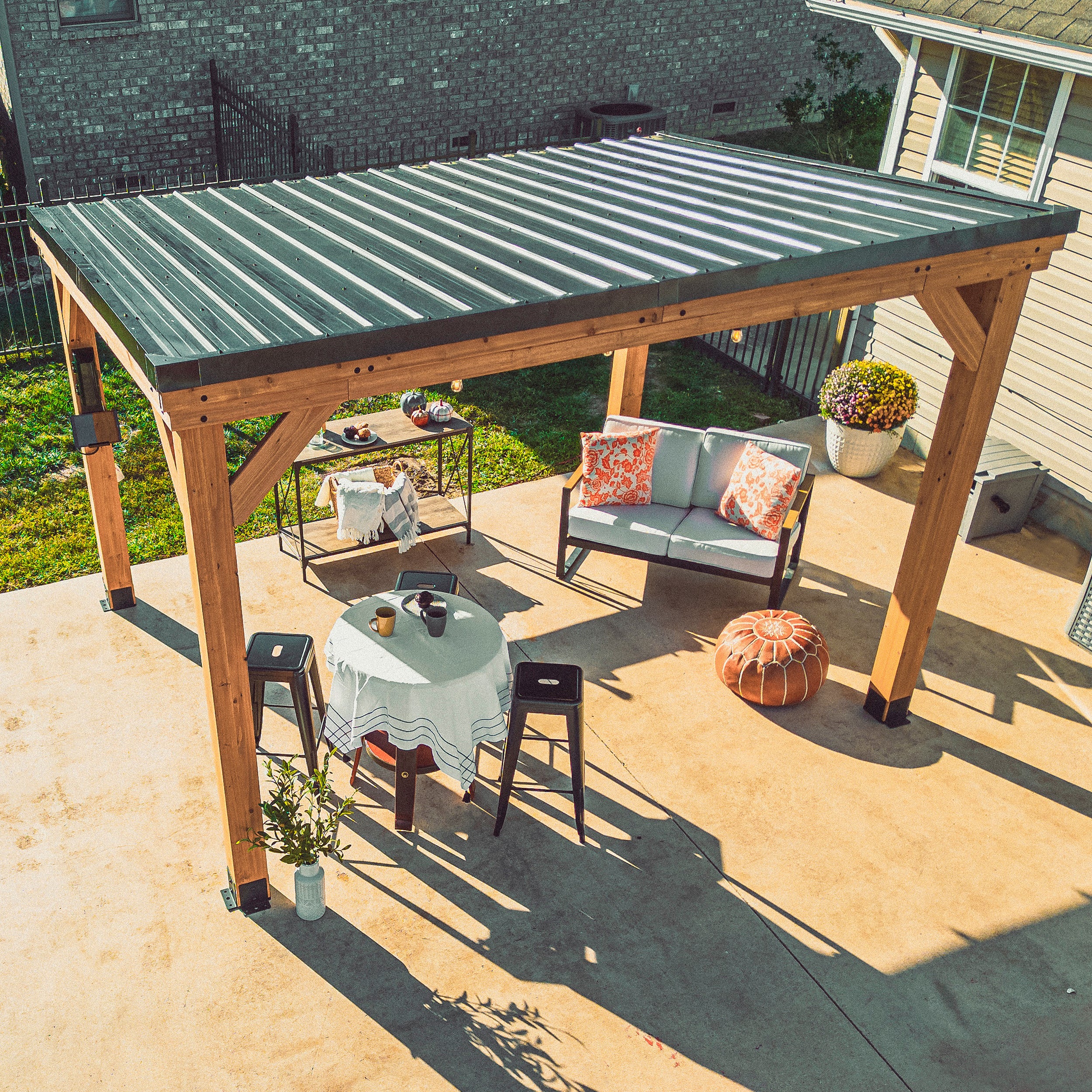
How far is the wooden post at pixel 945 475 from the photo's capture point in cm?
626

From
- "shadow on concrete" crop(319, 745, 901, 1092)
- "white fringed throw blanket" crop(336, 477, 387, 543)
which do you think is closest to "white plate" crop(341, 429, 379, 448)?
"white fringed throw blanket" crop(336, 477, 387, 543)

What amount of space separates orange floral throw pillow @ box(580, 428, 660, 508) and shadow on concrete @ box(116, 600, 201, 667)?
9.62ft

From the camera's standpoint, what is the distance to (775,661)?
23.8 feet

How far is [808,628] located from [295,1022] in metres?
3.98

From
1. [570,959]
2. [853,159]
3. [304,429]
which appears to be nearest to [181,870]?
[570,959]

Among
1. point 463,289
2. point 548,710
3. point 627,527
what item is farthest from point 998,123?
point 548,710

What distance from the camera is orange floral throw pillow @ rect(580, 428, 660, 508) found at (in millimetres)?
8398

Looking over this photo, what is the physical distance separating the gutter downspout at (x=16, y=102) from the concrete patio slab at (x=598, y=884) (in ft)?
22.6

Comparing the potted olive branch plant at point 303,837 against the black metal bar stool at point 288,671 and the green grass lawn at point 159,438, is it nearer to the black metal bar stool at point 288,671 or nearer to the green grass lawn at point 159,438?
the black metal bar stool at point 288,671

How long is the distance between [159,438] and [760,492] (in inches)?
198

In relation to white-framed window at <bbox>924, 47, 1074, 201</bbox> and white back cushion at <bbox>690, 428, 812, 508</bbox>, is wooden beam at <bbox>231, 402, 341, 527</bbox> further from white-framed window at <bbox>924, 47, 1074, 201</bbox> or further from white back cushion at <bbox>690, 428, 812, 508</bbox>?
white-framed window at <bbox>924, 47, 1074, 201</bbox>

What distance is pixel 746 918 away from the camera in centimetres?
595

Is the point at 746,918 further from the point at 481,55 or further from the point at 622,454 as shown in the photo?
the point at 481,55

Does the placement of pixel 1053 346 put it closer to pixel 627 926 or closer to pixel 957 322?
pixel 957 322
